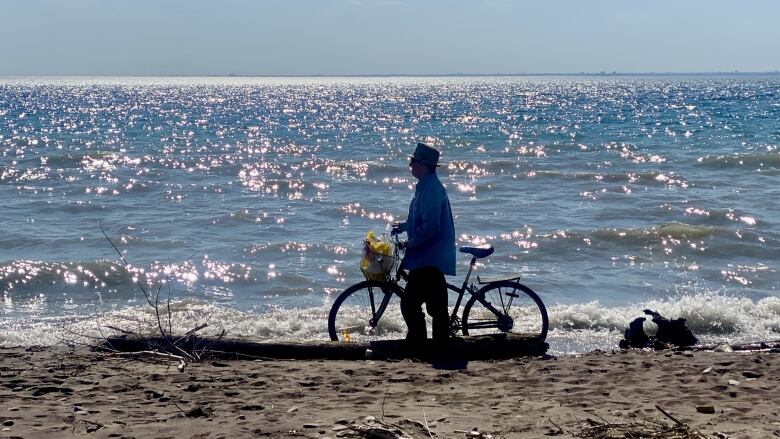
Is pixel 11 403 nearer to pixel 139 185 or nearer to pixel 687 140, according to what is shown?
pixel 139 185

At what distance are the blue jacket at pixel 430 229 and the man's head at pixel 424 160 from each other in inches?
2.2

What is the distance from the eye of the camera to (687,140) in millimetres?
36500

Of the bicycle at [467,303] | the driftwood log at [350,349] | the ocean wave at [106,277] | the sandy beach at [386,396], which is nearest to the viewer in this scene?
the sandy beach at [386,396]

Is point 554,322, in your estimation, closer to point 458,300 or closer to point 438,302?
point 458,300

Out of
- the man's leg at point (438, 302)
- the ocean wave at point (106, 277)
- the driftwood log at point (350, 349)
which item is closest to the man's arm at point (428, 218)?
the man's leg at point (438, 302)

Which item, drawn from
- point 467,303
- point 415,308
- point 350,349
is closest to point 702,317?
point 467,303

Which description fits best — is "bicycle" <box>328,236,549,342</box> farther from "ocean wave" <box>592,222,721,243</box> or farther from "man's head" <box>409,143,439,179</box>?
"ocean wave" <box>592,222,721,243</box>

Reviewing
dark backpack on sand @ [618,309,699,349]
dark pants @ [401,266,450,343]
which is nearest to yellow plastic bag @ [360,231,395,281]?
dark pants @ [401,266,450,343]

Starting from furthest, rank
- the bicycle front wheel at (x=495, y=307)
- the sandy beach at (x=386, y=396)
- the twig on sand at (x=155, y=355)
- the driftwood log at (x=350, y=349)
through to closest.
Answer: the bicycle front wheel at (x=495, y=307) → the driftwood log at (x=350, y=349) → the twig on sand at (x=155, y=355) → the sandy beach at (x=386, y=396)

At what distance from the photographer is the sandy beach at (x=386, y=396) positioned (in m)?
5.34

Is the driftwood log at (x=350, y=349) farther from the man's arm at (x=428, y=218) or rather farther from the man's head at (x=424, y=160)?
the man's head at (x=424, y=160)

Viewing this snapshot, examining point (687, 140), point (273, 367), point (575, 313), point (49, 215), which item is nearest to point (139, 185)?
point (49, 215)

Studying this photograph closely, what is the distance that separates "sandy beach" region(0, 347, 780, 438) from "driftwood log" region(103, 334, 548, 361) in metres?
0.19

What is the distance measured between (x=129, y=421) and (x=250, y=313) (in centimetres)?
558
